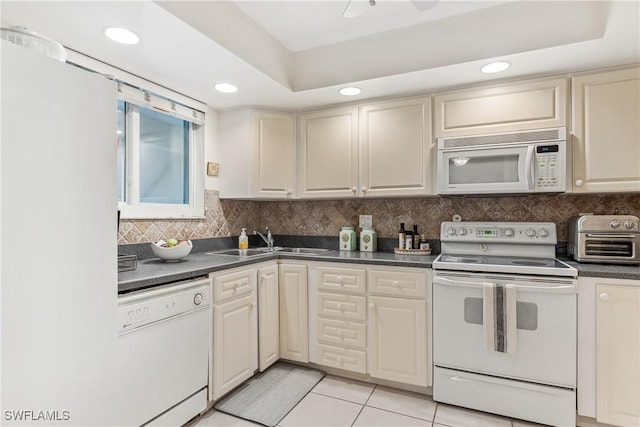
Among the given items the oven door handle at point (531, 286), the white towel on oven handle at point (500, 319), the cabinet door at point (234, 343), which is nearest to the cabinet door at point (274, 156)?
the cabinet door at point (234, 343)

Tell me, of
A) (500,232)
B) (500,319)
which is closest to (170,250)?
(500,319)

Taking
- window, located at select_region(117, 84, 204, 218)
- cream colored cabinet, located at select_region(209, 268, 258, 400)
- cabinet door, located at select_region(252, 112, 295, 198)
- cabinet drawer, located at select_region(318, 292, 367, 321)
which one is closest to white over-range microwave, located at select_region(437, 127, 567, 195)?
cabinet drawer, located at select_region(318, 292, 367, 321)

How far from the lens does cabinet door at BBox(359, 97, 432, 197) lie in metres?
2.41

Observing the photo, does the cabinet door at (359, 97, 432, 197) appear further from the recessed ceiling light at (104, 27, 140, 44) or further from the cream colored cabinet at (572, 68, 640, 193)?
the recessed ceiling light at (104, 27, 140, 44)

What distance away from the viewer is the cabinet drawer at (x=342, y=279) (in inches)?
90.0

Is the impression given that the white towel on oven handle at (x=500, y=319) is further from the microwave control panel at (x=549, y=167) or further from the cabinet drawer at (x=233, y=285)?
the cabinet drawer at (x=233, y=285)

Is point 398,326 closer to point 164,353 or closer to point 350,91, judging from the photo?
point 164,353

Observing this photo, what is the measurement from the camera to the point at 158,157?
251cm

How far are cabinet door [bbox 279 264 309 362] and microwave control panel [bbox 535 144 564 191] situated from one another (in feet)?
5.46

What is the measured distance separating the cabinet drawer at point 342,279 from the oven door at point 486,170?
822 millimetres

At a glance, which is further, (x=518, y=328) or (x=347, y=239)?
(x=347, y=239)

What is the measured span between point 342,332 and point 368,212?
3.43ft

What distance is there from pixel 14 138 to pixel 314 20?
1677 millimetres

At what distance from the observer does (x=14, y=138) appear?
100 centimetres
